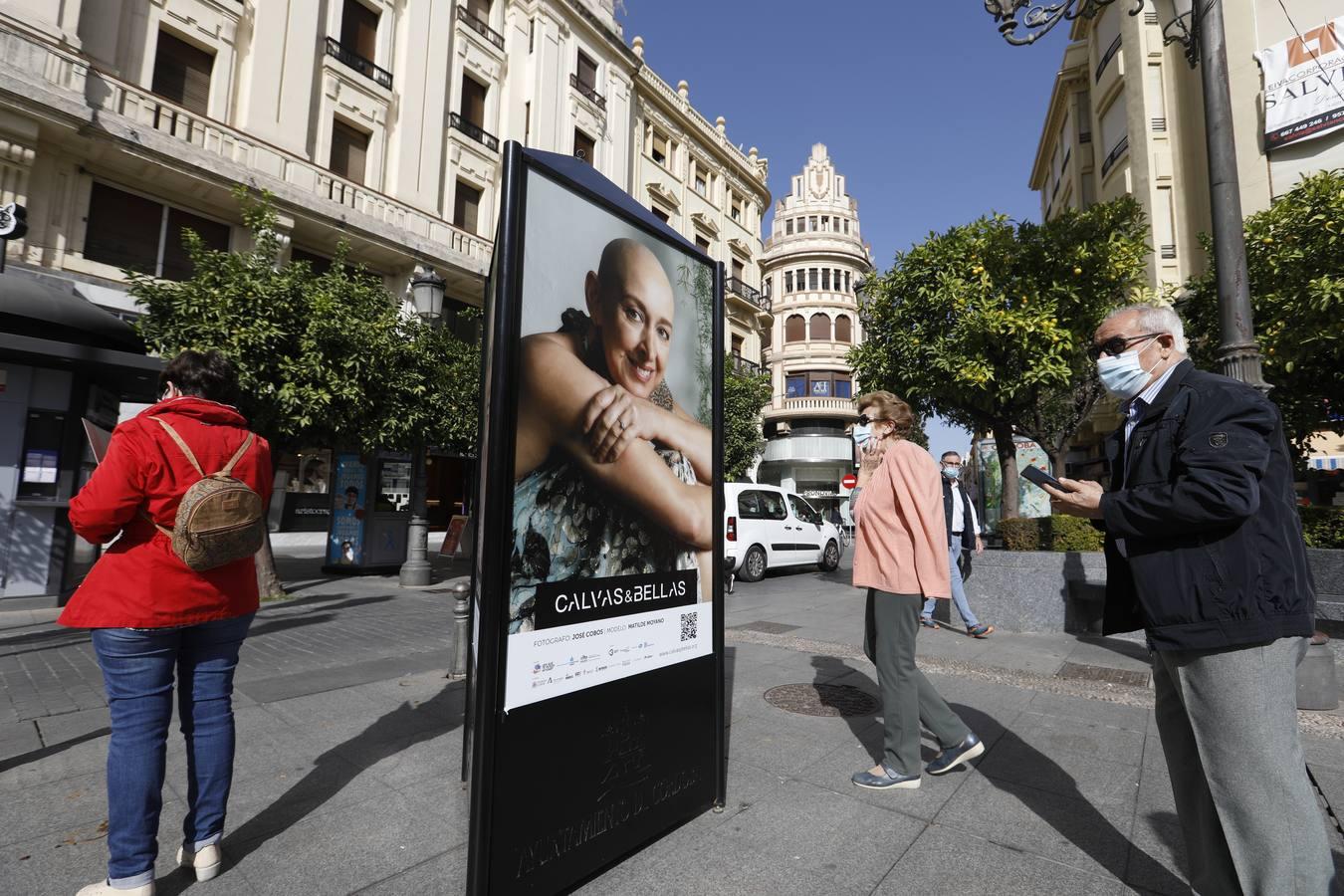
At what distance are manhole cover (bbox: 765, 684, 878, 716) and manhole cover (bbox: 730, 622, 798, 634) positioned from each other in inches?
94.8

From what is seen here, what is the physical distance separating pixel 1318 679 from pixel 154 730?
253 inches

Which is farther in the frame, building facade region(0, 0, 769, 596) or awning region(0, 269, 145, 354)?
building facade region(0, 0, 769, 596)

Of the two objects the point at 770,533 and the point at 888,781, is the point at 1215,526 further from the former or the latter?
the point at 770,533

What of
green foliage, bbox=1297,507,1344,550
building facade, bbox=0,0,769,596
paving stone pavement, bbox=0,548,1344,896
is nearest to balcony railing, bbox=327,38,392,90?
building facade, bbox=0,0,769,596

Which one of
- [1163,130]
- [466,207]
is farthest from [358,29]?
[1163,130]

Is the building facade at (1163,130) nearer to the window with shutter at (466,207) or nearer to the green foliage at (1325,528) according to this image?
the green foliage at (1325,528)

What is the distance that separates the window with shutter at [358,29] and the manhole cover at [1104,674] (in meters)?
19.4

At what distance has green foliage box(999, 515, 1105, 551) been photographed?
779cm

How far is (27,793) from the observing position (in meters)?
3.14

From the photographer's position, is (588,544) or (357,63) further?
(357,63)

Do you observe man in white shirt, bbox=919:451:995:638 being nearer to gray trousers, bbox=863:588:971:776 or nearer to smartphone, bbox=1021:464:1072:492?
gray trousers, bbox=863:588:971:776

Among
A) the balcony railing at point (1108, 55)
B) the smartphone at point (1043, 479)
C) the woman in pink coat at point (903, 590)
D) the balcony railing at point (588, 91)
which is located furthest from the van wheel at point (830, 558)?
the balcony railing at point (1108, 55)

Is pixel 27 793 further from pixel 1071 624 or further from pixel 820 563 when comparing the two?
pixel 820 563

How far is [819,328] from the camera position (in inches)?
1699
